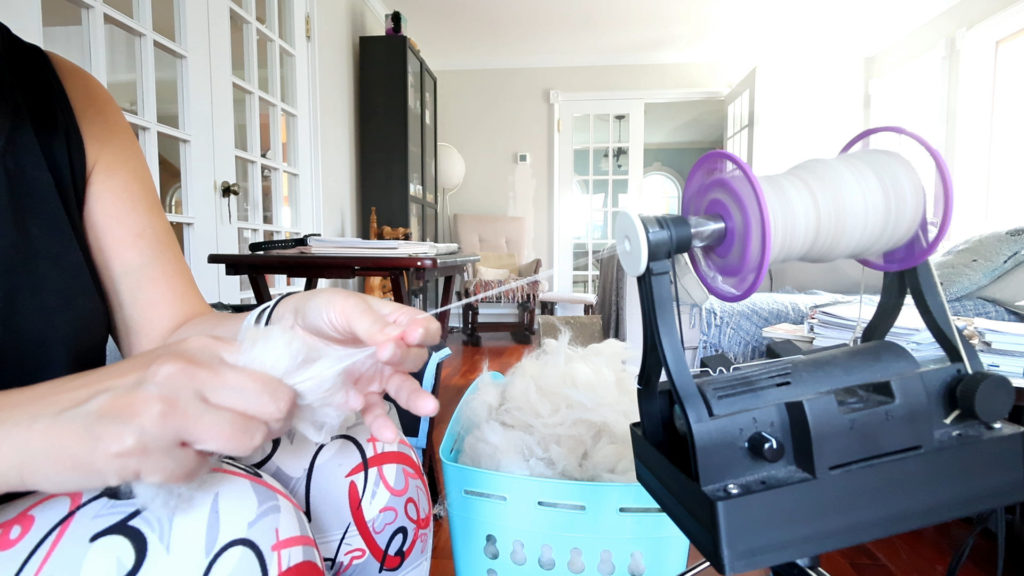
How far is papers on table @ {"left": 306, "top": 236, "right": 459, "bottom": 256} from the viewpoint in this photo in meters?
1.25

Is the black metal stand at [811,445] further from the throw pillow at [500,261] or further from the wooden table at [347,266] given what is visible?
the throw pillow at [500,261]

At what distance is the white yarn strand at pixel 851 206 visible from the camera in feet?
1.41

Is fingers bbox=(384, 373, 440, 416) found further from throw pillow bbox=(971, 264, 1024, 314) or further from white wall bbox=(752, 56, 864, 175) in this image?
white wall bbox=(752, 56, 864, 175)

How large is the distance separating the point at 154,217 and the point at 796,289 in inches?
112

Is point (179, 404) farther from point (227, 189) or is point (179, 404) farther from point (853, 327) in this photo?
point (227, 189)

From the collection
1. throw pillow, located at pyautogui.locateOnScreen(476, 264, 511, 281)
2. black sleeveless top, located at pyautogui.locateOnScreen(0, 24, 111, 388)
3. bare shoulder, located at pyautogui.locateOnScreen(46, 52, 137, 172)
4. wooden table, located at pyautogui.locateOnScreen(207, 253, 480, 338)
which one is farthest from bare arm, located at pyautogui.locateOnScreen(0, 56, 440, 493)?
throw pillow, located at pyautogui.locateOnScreen(476, 264, 511, 281)

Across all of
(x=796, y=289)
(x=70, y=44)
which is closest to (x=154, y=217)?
(x=70, y=44)

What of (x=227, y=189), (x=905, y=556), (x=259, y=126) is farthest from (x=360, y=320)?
(x=259, y=126)

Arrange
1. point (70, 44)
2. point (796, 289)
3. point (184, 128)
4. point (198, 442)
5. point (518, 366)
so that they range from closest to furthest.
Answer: point (198, 442) < point (518, 366) < point (70, 44) < point (184, 128) < point (796, 289)

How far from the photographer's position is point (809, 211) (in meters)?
0.43

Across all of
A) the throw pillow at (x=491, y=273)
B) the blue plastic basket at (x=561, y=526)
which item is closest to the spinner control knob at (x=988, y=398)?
the blue plastic basket at (x=561, y=526)

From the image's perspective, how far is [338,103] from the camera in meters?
3.02

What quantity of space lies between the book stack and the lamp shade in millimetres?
3828

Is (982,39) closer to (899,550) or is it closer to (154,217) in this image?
(899,550)
